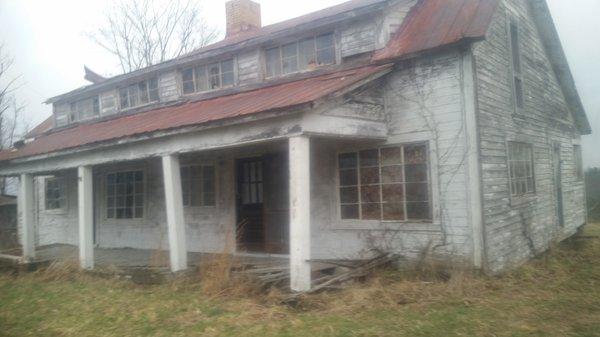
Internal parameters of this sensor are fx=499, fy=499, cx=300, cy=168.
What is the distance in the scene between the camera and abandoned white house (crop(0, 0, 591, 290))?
314 inches

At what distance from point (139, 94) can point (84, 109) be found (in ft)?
A: 9.81

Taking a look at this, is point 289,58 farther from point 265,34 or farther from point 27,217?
point 27,217

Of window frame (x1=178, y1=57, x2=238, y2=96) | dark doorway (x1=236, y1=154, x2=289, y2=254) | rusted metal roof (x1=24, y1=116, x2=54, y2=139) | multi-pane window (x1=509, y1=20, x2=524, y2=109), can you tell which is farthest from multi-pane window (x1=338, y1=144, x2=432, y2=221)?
rusted metal roof (x1=24, y1=116, x2=54, y2=139)

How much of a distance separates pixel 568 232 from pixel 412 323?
908 cm

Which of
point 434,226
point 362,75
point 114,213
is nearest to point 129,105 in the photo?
point 114,213

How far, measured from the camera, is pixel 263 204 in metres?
10.9

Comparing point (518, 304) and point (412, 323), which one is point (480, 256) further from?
point (412, 323)

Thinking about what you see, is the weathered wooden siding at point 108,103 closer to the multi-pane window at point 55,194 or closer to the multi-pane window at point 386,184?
the multi-pane window at point 55,194

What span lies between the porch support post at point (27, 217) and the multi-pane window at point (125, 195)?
225 centimetres

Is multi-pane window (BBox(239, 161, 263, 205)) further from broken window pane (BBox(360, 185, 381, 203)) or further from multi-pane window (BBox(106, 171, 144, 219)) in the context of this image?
multi-pane window (BBox(106, 171, 144, 219))

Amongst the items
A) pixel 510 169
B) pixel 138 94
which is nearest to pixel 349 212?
pixel 510 169

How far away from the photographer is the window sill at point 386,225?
834cm

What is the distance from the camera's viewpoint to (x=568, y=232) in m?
12.9

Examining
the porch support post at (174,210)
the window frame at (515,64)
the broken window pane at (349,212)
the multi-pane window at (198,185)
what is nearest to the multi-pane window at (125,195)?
the multi-pane window at (198,185)
